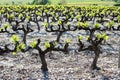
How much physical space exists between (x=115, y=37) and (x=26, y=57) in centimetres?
1149

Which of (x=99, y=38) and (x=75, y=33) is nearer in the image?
(x=99, y=38)

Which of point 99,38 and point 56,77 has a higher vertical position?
point 99,38

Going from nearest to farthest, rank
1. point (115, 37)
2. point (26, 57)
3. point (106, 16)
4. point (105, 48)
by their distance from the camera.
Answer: point (26, 57) < point (105, 48) < point (115, 37) < point (106, 16)

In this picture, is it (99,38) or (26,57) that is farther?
(26,57)

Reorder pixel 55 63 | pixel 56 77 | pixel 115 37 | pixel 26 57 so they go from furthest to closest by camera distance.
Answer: pixel 115 37, pixel 26 57, pixel 55 63, pixel 56 77

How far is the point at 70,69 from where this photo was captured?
17.2m

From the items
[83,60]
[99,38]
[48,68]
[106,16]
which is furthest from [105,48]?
[106,16]

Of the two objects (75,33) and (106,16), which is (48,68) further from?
(106,16)

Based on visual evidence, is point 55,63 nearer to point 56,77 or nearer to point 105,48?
point 56,77

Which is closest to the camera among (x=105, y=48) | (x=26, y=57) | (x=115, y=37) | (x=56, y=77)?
(x=56, y=77)

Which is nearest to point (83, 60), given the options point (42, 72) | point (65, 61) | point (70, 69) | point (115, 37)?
point (65, 61)

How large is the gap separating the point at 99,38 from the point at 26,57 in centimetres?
544

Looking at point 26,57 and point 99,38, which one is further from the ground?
point 99,38

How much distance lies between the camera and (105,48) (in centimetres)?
2286
